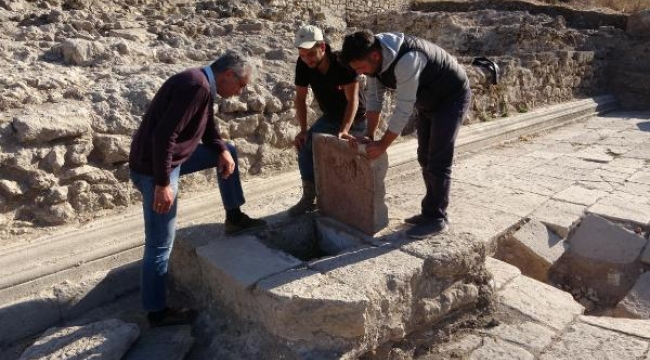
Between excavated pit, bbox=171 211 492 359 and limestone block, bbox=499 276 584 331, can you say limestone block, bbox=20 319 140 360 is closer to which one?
excavated pit, bbox=171 211 492 359

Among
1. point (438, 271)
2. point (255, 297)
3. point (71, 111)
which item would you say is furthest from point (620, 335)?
point (71, 111)

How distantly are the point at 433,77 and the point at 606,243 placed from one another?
8.15ft

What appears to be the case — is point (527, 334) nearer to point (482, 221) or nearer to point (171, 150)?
point (482, 221)

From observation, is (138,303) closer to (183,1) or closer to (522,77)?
(183,1)

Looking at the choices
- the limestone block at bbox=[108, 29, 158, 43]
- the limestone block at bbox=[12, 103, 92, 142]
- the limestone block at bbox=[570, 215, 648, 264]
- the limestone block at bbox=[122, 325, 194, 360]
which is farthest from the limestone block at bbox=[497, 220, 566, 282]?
the limestone block at bbox=[108, 29, 158, 43]

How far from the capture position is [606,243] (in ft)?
15.2

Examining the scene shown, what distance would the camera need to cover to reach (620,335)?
330 centimetres

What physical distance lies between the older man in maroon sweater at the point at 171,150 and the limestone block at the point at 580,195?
358 cm

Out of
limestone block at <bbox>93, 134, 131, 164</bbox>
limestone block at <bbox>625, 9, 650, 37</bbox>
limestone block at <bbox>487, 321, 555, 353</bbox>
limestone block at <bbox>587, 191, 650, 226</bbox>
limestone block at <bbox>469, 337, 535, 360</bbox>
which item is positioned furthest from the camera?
limestone block at <bbox>625, 9, 650, 37</bbox>

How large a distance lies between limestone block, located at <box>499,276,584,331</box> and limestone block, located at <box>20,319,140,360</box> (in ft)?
7.86

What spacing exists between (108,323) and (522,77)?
7.67m

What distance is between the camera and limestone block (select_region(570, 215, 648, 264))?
4566mm

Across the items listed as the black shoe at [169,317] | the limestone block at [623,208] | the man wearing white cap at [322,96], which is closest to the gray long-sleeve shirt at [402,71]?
the man wearing white cap at [322,96]

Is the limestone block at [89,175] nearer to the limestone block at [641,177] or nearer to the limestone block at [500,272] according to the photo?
the limestone block at [500,272]
